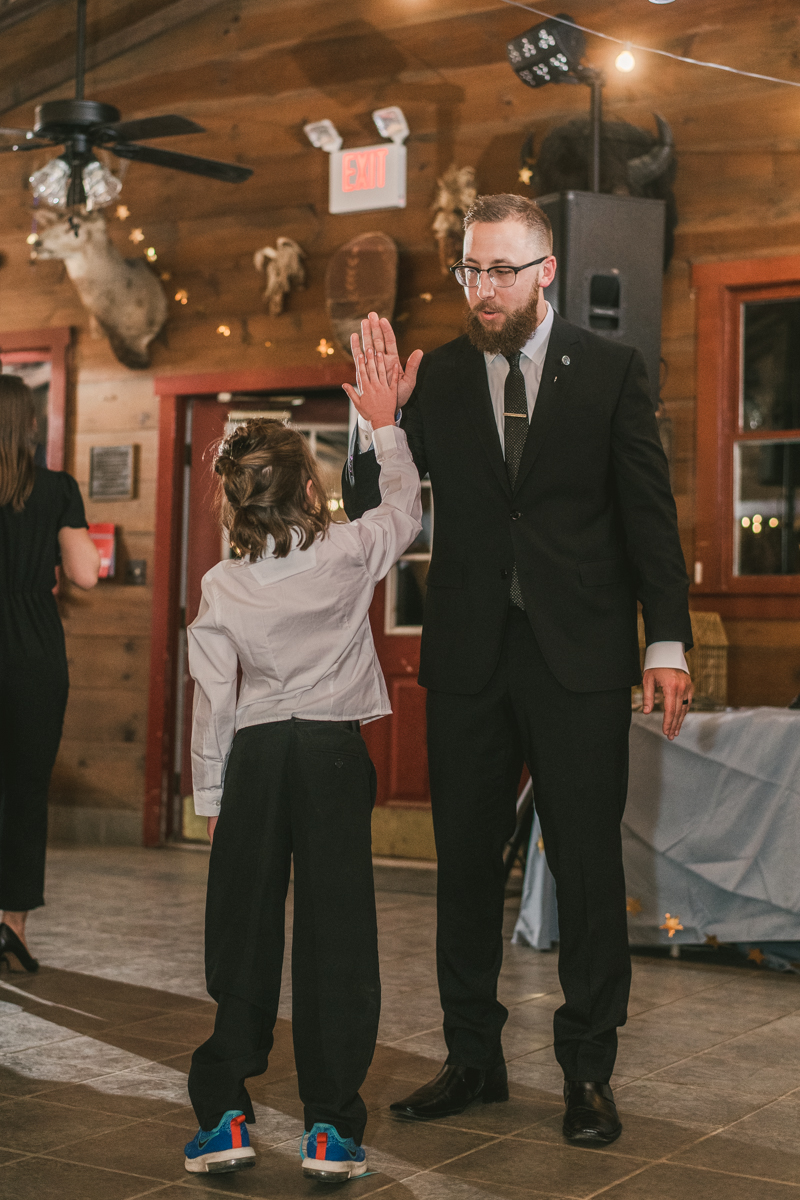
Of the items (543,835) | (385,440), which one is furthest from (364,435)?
(543,835)

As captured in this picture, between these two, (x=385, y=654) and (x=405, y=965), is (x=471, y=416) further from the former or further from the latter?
(x=385, y=654)

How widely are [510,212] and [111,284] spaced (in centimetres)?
403

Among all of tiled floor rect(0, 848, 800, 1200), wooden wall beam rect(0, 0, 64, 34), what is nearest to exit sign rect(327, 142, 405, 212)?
wooden wall beam rect(0, 0, 64, 34)

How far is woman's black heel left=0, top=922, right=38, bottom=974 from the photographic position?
3463 mm

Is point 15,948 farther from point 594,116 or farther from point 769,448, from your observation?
point 594,116

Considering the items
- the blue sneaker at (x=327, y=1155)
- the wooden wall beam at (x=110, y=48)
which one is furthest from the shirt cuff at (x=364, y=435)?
the wooden wall beam at (x=110, y=48)

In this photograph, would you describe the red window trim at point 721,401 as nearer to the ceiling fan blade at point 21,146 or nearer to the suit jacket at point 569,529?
the ceiling fan blade at point 21,146

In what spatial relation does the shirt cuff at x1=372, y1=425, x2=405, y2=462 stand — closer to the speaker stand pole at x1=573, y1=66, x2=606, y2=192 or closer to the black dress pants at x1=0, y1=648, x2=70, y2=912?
the black dress pants at x1=0, y1=648, x2=70, y2=912

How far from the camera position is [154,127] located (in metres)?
4.52

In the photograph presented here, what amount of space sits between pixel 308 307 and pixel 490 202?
3.62 m

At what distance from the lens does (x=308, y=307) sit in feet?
19.1

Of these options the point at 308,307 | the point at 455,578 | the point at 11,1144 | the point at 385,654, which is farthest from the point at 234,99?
the point at 11,1144

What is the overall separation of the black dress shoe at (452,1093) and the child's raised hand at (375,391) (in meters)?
1.14

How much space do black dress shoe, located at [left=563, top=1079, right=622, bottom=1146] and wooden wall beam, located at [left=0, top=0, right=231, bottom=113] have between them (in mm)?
5348
